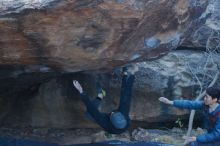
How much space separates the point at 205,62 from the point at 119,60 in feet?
7.96

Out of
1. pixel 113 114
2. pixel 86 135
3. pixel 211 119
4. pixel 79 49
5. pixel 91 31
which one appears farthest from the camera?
pixel 86 135

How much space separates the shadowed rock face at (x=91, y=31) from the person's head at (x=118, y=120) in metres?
0.57

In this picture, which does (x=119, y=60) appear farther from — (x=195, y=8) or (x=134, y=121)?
(x=134, y=121)

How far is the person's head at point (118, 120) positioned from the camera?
5.14 meters

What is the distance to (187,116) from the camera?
6.81 metres

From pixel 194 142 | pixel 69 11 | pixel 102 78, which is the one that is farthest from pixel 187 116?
pixel 69 11

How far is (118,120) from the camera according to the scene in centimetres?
517

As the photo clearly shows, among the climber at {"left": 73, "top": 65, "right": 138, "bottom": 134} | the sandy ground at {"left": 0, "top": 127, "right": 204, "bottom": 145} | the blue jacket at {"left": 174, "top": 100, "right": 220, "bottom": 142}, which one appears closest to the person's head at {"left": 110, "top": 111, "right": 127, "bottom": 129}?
the climber at {"left": 73, "top": 65, "right": 138, "bottom": 134}

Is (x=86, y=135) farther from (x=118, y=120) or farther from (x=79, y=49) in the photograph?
(x=79, y=49)

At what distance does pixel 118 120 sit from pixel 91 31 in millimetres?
1241

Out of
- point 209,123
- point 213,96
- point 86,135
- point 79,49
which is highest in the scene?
point 79,49

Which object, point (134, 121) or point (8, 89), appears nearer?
point (8, 89)

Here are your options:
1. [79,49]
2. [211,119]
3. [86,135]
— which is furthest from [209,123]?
[86,135]

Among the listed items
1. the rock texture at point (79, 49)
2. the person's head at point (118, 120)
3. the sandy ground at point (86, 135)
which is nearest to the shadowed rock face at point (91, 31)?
the rock texture at point (79, 49)
